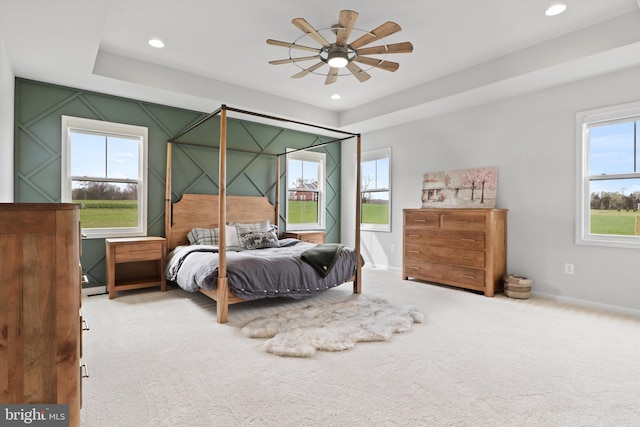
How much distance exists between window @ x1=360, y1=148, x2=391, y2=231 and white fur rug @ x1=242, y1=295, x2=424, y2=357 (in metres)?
2.69

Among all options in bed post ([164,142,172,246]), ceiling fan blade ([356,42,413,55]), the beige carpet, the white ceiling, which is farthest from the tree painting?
bed post ([164,142,172,246])

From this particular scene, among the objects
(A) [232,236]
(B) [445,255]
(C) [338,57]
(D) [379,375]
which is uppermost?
(C) [338,57]

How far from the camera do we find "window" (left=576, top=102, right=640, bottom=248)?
358cm

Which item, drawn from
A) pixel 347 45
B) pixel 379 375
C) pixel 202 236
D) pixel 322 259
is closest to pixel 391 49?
pixel 347 45

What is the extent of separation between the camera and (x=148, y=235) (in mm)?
4652

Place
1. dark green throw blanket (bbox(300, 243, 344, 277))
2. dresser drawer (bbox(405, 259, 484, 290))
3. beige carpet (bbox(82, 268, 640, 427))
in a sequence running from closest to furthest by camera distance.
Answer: beige carpet (bbox(82, 268, 640, 427)), dark green throw blanket (bbox(300, 243, 344, 277)), dresser drawer (bbox(405, 259, 484, 290))

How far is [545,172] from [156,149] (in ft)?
16.5

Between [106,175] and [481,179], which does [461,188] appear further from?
[106,175]

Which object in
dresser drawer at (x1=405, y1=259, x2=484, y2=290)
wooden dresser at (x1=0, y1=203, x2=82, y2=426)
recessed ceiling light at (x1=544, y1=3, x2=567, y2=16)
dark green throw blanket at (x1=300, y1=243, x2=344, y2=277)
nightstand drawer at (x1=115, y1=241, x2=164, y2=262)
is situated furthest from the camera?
dresser drawer at (x1=405, y1=259, x2=484, y2=290)

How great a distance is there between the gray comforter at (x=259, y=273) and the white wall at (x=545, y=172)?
2240 millimetres

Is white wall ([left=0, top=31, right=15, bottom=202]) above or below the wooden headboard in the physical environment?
above

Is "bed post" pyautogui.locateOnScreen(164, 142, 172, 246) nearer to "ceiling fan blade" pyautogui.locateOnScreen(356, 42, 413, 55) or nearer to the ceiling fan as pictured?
the ceiling fan

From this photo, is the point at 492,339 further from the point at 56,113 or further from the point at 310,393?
the point at 56,113

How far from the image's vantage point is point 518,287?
409 cm
